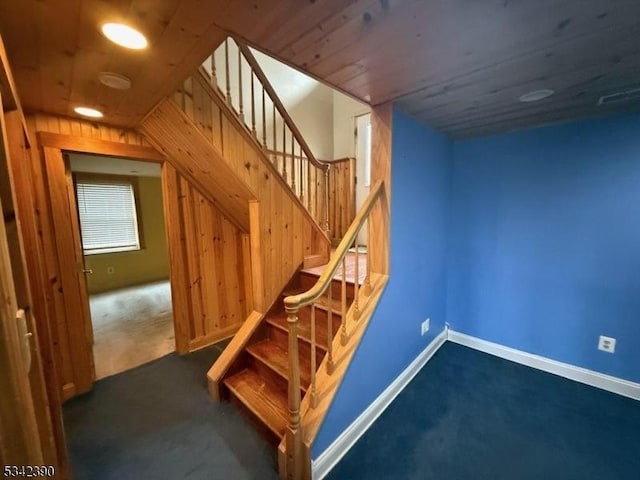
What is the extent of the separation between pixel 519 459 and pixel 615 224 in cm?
184

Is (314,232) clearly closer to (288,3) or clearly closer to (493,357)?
(288,3)

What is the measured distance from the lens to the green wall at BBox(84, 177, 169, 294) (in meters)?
5.14

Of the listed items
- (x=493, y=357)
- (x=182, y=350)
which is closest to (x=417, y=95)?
(x=493, y=357)

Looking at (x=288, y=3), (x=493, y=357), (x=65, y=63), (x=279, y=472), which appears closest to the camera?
(x=288, y=3)

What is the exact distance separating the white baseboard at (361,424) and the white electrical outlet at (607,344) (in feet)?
4.36

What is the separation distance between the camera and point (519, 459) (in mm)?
1565

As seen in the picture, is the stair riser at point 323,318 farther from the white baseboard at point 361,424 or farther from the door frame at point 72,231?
the door frame at point 72,231

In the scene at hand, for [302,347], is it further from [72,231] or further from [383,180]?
[72,231]

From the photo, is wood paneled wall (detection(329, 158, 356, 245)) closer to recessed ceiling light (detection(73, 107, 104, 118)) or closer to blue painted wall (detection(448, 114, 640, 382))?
blue painted wall (detection(448, 114, 640, 382))

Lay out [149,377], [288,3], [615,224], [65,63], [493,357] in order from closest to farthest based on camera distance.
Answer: [288,3]
[65,63]
[615,224]
[149,377]
[493,357]

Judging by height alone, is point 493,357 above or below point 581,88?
below

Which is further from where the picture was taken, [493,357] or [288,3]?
[493,357]

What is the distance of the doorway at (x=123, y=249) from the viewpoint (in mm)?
3635

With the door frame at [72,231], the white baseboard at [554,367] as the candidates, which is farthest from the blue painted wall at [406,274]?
the door frame at [72,231]
